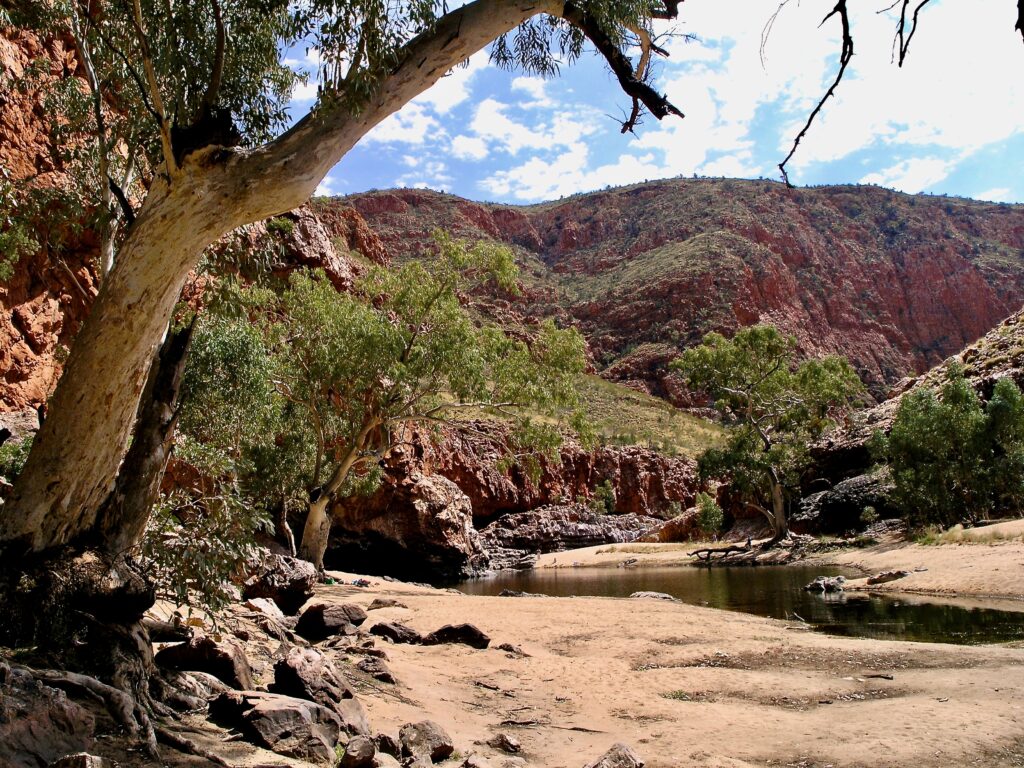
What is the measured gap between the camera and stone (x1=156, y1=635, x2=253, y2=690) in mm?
4828

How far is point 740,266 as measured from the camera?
304 feet

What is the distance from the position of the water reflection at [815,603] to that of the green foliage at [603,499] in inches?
948

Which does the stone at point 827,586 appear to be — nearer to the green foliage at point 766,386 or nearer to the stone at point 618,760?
the stone at point 618,760

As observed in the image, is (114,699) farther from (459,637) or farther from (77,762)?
(459,637)

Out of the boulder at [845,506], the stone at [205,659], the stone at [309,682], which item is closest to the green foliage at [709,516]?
the boulder at [845,506]

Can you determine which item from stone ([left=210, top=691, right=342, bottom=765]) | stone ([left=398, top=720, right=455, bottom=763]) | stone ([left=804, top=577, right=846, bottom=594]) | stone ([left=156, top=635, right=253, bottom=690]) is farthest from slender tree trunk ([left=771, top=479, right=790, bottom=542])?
stone ([left=210, top=691, right=342, bottom=765])

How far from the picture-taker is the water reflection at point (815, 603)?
9727 millimetres

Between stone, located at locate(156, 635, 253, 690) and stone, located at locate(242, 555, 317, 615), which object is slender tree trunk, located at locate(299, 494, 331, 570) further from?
stone, located at locate(156, 635, 253, 690)

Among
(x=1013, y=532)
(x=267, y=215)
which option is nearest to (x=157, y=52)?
(x=267, y=215)

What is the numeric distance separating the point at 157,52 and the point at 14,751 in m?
5.78

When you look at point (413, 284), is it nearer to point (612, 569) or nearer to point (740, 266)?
point (612, 569)

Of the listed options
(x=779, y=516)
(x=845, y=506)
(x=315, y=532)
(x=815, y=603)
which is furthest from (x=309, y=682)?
(x=845, y=506)

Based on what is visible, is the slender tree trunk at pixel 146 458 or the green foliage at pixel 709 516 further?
the green foliage at pixel 709 516

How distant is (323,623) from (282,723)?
188 inches
